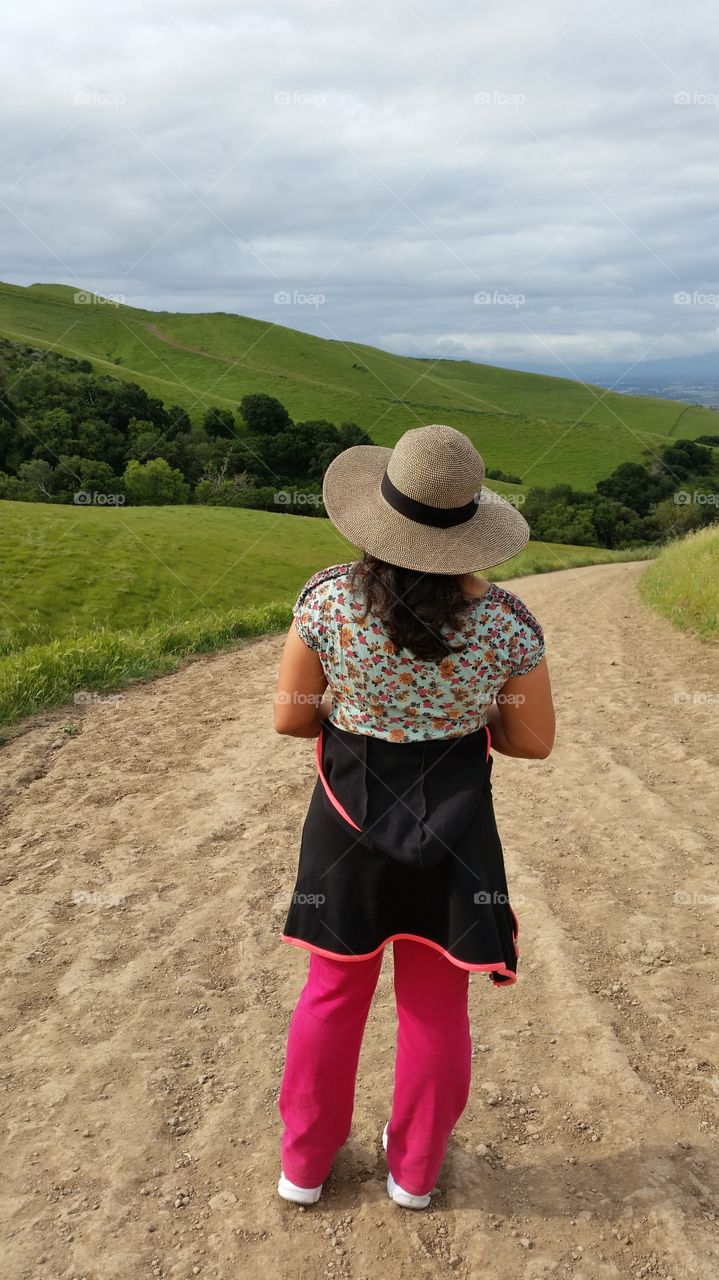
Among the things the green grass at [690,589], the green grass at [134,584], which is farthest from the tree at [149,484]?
the green grass at [690,589]

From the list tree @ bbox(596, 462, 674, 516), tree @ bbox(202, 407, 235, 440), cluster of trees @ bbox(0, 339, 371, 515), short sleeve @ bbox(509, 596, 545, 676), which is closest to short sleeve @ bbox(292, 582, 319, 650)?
short sleeve @ bbox(509, 596, 545, 676)

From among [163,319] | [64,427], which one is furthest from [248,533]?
[163,319]

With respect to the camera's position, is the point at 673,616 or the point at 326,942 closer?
the point at 326,942

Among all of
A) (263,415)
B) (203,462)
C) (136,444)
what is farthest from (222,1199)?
(263,415)

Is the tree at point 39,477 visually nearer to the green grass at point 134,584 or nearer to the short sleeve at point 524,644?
the green grass at point 134,584

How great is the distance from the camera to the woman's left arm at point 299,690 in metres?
2.35

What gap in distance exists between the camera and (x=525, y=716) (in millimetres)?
2418

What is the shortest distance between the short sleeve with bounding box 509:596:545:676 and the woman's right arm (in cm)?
2

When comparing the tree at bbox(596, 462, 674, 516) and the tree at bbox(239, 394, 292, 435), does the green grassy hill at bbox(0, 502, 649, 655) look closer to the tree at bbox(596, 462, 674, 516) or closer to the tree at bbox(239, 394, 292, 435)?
the tree at bbox(239, 394, 292, 435)

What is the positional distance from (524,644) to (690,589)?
12225 millimetres

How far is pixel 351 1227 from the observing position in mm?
2670

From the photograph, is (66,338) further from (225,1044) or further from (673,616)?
(225,1044)

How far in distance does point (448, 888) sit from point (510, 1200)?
3.85ft

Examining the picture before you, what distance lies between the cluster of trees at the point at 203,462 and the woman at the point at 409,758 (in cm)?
3134
